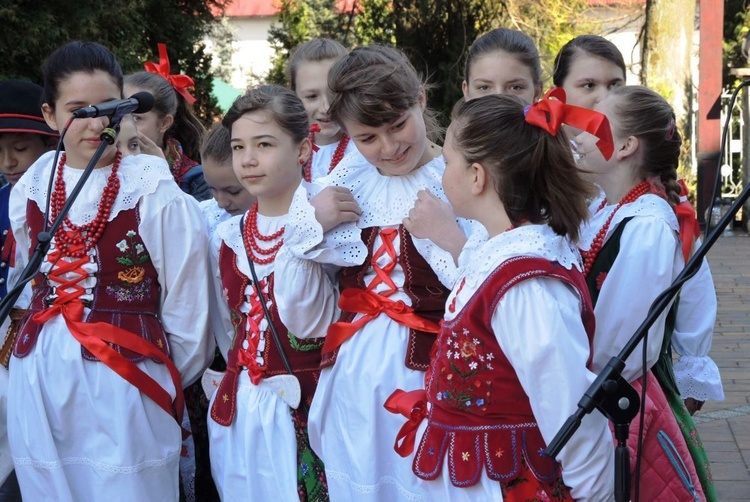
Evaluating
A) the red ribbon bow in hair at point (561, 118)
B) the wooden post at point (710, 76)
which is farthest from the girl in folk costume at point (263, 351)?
the wooden post at point (710, 76)

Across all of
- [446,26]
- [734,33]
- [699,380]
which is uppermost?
[446,26]

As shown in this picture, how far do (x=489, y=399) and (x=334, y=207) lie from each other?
2.80 feet

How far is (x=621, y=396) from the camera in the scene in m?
2.27

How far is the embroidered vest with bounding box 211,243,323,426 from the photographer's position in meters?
3.35

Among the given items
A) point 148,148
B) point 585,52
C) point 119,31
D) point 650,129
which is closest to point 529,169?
point 650,129

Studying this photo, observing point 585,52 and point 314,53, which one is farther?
point 314,53

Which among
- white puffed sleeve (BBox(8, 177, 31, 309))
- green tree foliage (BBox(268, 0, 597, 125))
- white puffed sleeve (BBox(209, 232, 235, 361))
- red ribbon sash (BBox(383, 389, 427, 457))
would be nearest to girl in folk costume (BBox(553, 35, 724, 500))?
red ribbon sash (BBox(383, 389, 427, 457))

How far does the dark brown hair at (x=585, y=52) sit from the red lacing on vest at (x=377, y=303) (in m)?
1.37

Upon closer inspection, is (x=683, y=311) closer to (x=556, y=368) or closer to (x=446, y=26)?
(x=556, y=368)

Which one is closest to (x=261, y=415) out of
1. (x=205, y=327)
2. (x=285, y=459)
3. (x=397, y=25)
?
(x=285, y=459)

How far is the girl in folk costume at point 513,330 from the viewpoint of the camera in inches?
93.3

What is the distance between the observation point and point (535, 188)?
8.46 feet

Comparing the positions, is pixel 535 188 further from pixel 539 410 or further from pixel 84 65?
pixel 84 65

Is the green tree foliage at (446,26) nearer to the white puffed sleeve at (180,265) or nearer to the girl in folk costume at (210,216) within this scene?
the girl in folk costume at (210,216)
